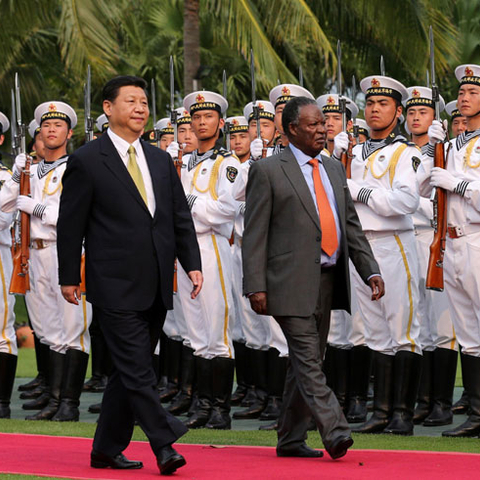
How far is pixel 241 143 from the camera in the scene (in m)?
11.9

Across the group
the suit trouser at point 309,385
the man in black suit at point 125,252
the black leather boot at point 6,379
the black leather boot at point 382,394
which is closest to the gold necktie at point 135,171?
the man in black suit at point 125,252

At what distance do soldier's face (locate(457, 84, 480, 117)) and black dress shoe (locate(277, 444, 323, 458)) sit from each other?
2.88 metres

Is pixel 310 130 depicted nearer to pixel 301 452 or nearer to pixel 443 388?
pixel 301 452

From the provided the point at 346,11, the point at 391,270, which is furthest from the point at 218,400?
the point at 346,11

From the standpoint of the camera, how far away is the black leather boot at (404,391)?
9.05 m

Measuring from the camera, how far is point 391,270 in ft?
30.5

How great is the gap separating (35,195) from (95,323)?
2504 mm

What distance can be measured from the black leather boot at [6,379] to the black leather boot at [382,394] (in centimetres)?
299

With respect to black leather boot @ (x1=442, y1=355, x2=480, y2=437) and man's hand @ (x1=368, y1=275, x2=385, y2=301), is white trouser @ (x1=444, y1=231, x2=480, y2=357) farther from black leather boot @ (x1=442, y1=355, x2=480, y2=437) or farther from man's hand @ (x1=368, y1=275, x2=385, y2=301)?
man's hand @ (x1=368, y1=275, x2=385, y2=301)

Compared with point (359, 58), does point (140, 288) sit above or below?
below

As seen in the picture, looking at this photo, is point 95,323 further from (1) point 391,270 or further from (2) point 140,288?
(2) point 140,288

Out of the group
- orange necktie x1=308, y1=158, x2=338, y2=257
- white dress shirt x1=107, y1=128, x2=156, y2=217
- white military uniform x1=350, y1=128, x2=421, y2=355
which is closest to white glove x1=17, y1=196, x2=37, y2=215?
white military uniform x1=350, y1=128, x2=421, y2=355

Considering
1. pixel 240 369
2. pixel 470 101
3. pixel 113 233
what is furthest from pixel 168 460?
pixel 240 369

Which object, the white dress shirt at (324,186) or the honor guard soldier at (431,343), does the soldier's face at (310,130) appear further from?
the honor guard soldier at (431,343)
